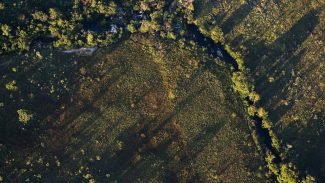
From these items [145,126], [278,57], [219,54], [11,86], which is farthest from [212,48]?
[11,86]

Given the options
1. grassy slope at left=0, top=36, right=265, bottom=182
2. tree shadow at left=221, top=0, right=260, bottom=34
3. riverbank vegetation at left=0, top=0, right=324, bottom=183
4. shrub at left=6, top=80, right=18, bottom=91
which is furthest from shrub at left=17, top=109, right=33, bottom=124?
tree shadow at left=221, top=0, right=260, bottom=34

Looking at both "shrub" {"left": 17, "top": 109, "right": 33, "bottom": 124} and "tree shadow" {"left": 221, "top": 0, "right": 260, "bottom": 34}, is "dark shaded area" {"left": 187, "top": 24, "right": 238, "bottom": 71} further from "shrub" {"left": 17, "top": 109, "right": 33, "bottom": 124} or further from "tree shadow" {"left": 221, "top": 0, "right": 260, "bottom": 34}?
"shrub" {"left": 17, "top": 109, "right": 33, "bottom": 124}

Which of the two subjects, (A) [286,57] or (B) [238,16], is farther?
(B) [238,16]

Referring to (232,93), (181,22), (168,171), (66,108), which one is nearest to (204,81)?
(232,93)

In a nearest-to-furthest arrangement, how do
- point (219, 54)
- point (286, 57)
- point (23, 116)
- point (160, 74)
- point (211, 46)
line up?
point (23, 116) < point (160, 74) < point (219, 54) < point (211, 46) < point (286, 57)

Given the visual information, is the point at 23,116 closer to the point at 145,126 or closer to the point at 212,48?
the point at 145,126
